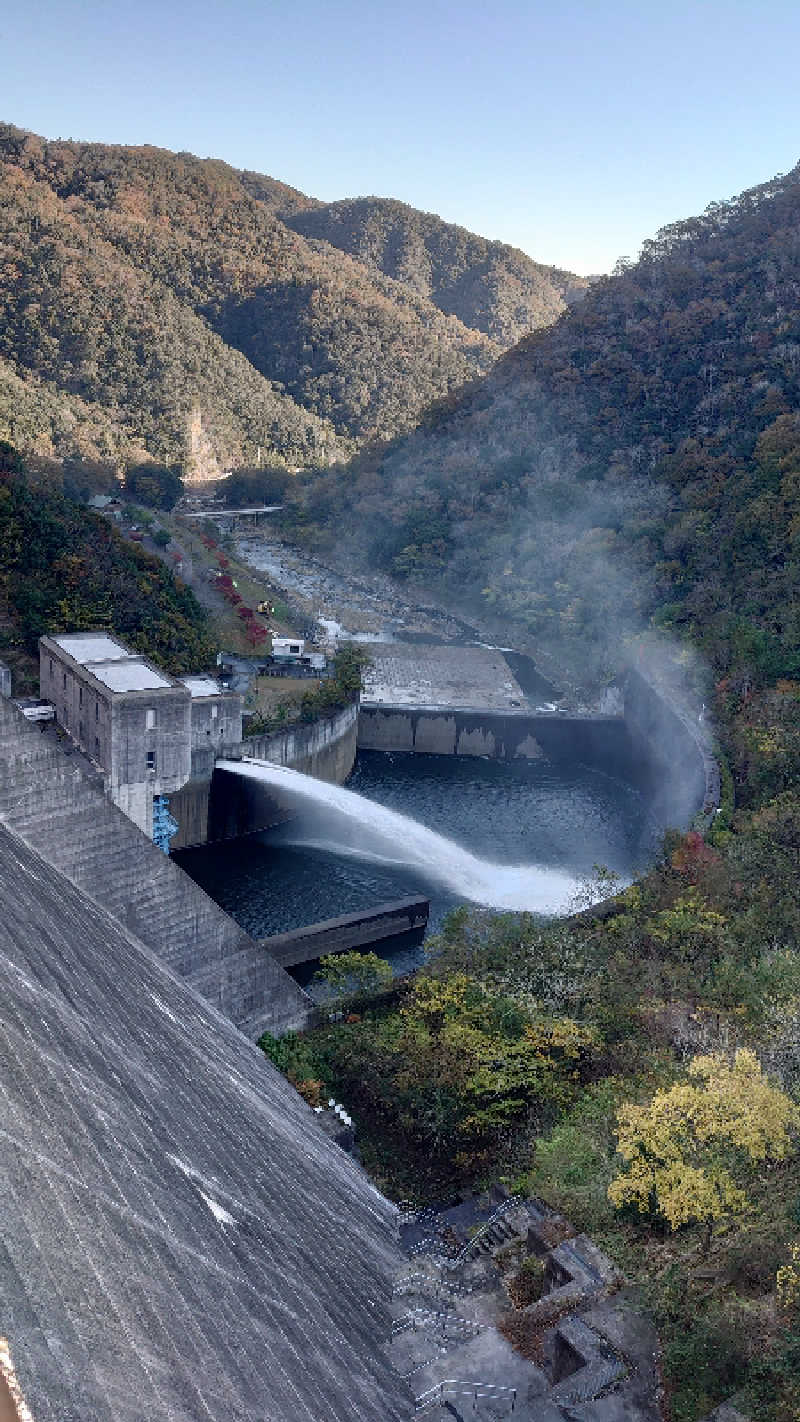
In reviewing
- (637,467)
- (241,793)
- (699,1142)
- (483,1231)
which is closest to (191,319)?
(637,467)

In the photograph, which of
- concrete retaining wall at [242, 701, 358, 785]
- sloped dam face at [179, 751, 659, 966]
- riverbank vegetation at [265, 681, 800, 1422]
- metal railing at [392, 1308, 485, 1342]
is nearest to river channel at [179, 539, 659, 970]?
sloped dam face at [179, 751, 659, 966]

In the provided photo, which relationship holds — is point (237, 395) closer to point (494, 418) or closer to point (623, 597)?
point (494, 418)

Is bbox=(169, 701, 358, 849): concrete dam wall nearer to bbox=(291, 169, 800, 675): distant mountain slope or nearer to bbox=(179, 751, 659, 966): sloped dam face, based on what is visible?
bbox=(179, 751, 659, 966): sloped dam face

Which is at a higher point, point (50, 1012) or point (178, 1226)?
point (50, 1012)

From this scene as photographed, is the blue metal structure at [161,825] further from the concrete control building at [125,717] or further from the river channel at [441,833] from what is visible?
the river channel at [441,833]

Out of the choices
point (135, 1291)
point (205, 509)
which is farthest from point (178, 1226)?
point (205, 509)

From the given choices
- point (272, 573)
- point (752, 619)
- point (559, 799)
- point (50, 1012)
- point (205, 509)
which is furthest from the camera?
point (205, 509)

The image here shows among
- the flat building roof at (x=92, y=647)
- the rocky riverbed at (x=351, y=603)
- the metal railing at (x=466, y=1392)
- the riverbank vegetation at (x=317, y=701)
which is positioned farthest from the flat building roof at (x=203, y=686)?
the metal railing at (x=466, y=1392)
